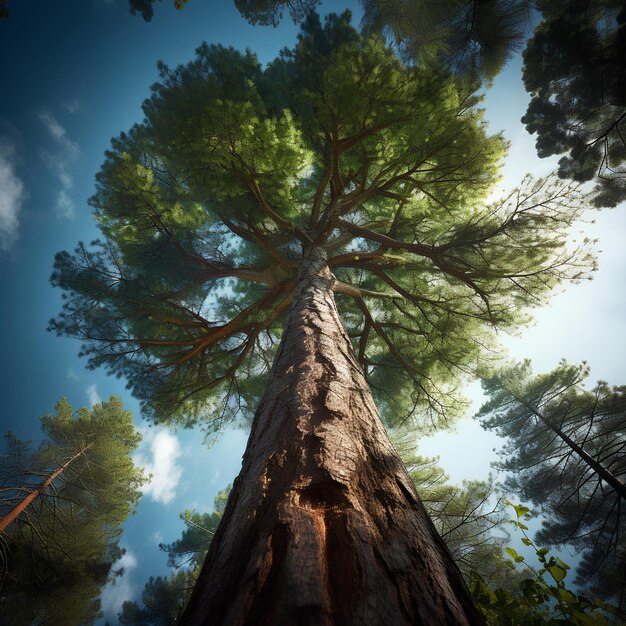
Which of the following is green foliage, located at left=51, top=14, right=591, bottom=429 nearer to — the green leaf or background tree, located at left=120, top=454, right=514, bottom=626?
background tree, located at left=120, top=454, right=514, bottom=626

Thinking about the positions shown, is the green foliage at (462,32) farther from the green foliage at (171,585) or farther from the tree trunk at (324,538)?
the green foliage at (171,585)

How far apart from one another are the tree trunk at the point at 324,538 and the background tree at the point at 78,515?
398 inches

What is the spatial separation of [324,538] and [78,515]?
1603cm

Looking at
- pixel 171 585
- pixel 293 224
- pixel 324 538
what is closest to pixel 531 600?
pixel 324 538

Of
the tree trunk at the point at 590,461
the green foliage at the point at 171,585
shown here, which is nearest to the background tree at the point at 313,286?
the tree trunk at the point at 590,461

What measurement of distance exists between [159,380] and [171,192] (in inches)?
155

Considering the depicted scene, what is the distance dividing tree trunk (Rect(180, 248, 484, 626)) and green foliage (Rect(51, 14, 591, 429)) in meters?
3.89

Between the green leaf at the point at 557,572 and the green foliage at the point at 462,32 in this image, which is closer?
the green leaf at the point at 557,572

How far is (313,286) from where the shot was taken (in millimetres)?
3703

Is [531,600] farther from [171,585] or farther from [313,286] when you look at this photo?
[171,585]

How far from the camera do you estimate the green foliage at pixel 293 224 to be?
4.29 meters

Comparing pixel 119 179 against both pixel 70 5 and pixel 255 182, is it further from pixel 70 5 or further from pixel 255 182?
pixel 70 5

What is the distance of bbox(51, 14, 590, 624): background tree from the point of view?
82cm

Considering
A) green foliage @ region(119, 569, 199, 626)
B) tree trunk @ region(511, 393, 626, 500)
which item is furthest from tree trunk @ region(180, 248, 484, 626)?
green foliage @ region(119, 569, 199, 626)
